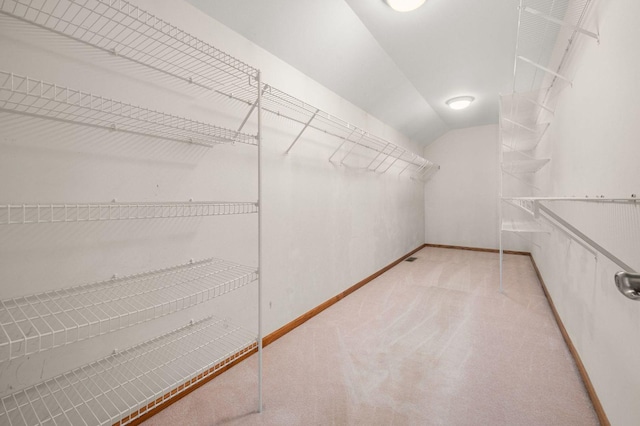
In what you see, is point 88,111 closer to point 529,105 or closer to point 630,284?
point 630,284

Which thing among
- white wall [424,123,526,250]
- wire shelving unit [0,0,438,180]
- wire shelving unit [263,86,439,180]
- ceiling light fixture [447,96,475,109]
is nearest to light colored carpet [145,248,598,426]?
wire shelving unit [0,0,438,180]

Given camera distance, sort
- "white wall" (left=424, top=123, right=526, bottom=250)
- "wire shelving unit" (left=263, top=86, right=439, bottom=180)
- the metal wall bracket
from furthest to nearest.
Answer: "white wall" (left=424, top=123, right=526, bottom=250) < "wire shelving unit" (left=263, top=86, right=439, bottom=180) < the metal wall bracket

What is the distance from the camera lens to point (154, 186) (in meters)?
1.34

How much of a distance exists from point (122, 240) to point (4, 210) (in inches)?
14.8

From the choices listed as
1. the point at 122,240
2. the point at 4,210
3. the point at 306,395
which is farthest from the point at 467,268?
the point at 4,210

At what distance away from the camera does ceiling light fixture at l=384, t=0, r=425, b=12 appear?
5.63 feet

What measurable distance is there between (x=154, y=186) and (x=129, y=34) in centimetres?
66

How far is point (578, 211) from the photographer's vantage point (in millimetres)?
1618

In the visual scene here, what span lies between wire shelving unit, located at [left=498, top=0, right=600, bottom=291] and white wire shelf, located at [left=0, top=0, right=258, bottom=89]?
5.24ft

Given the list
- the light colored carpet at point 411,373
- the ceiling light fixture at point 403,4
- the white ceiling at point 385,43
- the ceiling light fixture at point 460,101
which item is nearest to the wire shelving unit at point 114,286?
the light colored carpet at point 411,373

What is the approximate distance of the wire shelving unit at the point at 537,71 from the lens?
1.63m

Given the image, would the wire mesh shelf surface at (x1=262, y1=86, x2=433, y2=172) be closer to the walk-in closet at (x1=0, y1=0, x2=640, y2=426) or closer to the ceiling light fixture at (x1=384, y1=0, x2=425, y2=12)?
the walk-in closet at (x1=0, y1=0, x2=640, y2=426)

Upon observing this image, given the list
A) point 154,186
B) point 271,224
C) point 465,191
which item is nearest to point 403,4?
point 271,224

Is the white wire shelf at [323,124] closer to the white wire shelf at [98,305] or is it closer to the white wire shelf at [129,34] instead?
the white wire shelf at [129,34]
